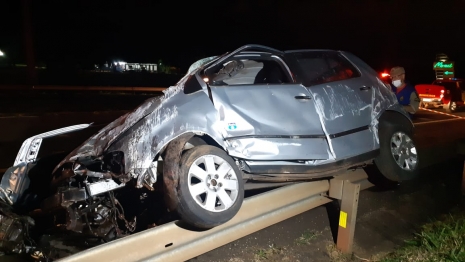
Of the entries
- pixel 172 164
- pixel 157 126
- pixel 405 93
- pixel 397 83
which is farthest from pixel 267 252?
pixel 397 83

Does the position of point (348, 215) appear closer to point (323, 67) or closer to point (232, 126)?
point (232, 126)

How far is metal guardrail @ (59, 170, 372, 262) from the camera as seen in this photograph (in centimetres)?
297

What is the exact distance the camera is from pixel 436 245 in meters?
4.42

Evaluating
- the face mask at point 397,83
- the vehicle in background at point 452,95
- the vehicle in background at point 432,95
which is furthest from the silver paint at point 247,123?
the vehicle in background at point 452,95

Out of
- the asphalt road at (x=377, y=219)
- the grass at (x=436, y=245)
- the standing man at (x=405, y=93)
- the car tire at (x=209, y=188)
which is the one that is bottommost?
the asphalt road at (x=377, y=219)

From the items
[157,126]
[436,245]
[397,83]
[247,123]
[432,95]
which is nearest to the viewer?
[157,126]

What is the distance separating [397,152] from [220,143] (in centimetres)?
265

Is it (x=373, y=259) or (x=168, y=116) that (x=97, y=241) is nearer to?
(x=168, y=116)

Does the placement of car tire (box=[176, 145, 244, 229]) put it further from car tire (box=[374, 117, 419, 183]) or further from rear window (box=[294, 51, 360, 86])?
car tire (box=[374, 117, 419, 183])

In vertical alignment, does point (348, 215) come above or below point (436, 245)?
above

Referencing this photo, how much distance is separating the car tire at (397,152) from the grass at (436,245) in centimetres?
71

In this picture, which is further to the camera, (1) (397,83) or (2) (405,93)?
(1) (397,83)

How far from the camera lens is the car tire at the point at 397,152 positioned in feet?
17.1

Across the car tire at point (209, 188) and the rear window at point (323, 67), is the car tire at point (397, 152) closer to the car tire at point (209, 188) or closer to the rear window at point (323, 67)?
the rear window at point (323, 67)
